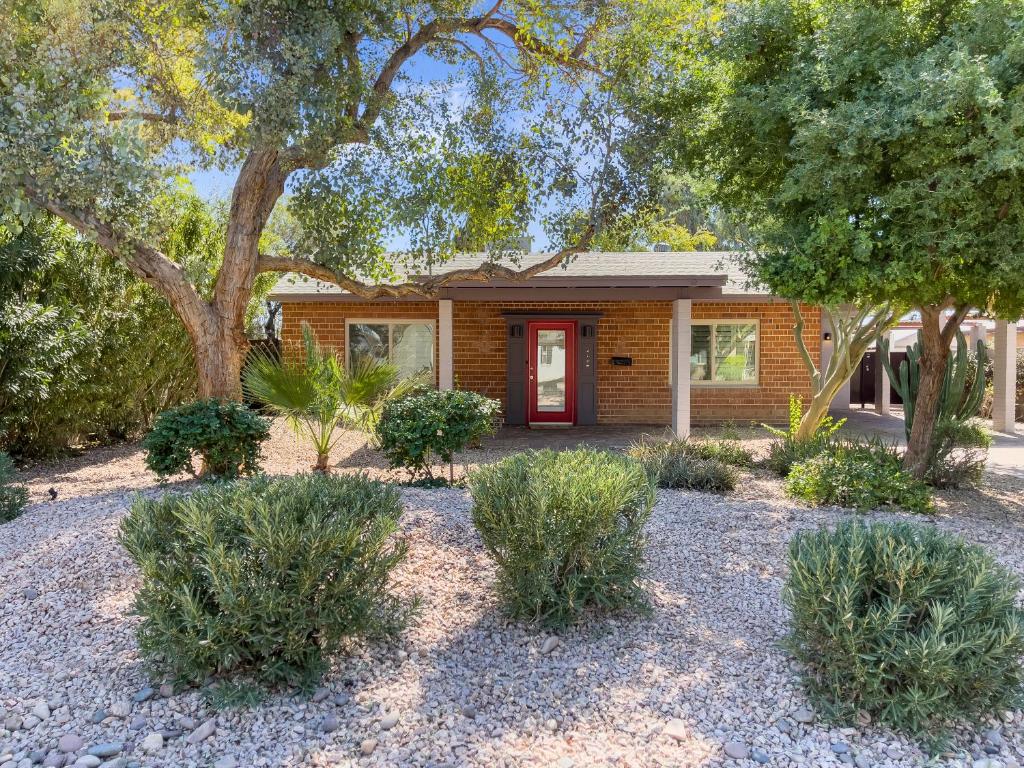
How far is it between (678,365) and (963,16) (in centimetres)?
607

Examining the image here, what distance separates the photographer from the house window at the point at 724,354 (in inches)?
560

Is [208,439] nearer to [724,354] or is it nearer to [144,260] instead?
[144,260]

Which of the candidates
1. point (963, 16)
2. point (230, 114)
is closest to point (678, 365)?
point (963, 16)

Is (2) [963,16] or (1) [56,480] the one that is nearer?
(2) [963,16]

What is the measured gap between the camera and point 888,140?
5262 mm

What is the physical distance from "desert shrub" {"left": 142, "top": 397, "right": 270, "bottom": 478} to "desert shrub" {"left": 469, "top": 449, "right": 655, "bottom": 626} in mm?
3619

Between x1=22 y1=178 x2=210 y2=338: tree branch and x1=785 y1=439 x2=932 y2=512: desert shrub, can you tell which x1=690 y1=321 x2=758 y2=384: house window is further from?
x1=22 y1=178 x2=210 y2=338: tree branch

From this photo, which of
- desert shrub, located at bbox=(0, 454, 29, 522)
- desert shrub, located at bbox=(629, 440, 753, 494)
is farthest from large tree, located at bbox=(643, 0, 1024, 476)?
desert shrub, located at bbox=(0, 454, 29, 522)

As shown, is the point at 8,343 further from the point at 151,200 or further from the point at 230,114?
the point at 230,114

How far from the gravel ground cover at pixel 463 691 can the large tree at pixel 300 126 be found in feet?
11.5

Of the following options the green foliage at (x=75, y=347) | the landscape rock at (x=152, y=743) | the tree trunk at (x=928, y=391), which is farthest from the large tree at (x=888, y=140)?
the green foliage at (x=75, y=347)

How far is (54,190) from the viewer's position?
6.20 metres

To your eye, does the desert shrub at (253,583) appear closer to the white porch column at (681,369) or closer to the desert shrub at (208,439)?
the desert shrub at (208,439)

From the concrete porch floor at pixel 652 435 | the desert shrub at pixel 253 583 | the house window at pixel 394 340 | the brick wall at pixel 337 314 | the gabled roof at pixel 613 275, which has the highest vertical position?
the gabled roof at pixel 613 275
